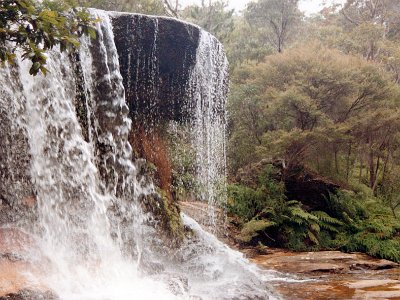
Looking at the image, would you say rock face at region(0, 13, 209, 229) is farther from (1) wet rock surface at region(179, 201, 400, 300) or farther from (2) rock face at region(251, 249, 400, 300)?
(2) rock face at region(251, 249, 400, 300)

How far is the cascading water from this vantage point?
197 inches

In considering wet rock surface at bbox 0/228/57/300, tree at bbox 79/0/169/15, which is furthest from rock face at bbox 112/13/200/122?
tree at bbox 79/0/169/15

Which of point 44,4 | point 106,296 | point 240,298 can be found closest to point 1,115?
point 44,4

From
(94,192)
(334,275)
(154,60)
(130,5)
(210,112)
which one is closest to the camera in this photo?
(94,192)

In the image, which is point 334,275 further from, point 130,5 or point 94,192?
point 130,5

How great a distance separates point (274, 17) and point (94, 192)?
19553 millimetres

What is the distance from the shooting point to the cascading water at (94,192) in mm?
5012

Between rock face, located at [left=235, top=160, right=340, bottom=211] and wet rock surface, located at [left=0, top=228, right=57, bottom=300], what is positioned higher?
wet rock surface, located at [left=0, top=228, right=57, bottom=300]

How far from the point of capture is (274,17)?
23.1 m

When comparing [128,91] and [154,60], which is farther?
[128,91]

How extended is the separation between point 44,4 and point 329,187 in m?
11.6

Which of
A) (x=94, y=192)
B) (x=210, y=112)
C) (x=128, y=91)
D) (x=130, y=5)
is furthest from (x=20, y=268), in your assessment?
(x=130, y=5)

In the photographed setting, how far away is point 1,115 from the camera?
5.06m

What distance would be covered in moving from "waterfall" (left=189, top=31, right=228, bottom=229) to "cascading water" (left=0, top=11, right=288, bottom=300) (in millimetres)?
77
